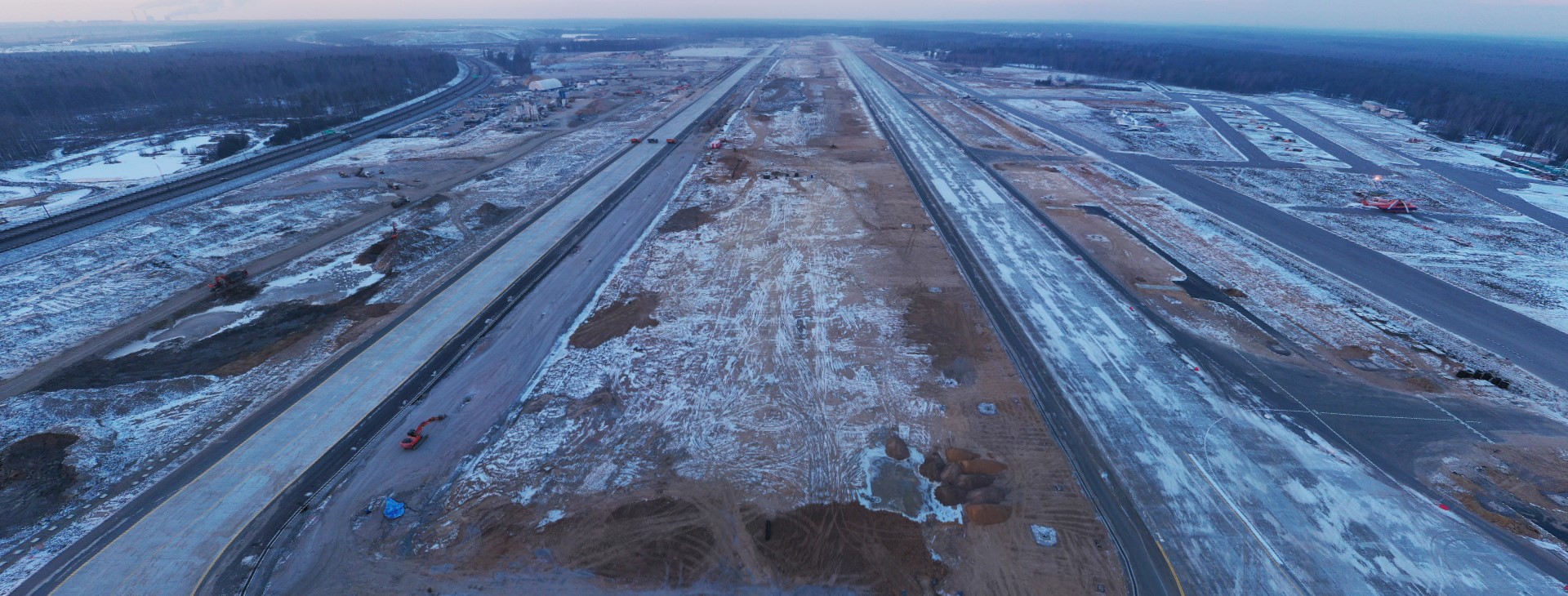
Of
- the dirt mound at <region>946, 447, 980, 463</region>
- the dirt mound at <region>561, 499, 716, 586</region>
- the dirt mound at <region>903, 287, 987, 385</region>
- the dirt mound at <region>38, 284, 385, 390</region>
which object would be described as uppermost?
the dirt mound at <region>903, 287, 987, 385</region>

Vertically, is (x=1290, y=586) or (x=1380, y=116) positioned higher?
(x=1380, y=116)

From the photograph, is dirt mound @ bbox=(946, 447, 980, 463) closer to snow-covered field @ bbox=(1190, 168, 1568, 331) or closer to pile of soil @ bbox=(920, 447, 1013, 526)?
pile of soil @ bbox=(920, 447, 1013, 526)

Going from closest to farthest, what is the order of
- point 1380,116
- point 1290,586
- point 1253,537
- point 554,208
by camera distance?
1. point 1290,586
2. point 1253,537
3. point 554,208
4. point 1380,116

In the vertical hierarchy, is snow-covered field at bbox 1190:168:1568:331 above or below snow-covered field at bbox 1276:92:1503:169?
below

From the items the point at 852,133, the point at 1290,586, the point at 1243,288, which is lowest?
the point at 1290,586

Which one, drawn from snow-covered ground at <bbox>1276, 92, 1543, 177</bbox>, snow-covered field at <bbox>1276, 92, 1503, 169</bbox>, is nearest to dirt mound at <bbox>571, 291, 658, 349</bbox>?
snow-covered field at <bbox>1276, 92, 1503, 169</bbox>

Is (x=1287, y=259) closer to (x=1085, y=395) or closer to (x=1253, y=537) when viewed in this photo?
(x=1085, y=395)

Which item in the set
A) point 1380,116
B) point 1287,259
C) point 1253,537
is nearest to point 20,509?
point 1253,537
